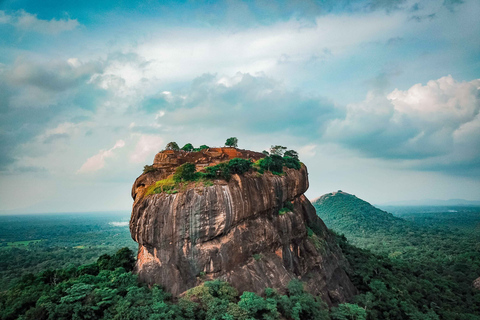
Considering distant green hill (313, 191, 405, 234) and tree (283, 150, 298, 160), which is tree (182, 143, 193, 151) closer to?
tree (283, 150, 298, 160)

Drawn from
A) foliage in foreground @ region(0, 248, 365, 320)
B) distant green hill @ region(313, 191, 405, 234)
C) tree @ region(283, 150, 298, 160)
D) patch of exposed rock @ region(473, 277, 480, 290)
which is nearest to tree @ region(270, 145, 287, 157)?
tree @ region(283, 150, 298, 160)

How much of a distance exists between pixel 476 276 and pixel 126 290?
2290 inches

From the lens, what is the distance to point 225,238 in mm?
23469

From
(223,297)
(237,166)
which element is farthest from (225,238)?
(237,166)

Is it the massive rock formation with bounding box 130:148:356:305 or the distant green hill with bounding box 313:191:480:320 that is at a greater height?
→ the massive rock formation with bounding box 130:148:356:305

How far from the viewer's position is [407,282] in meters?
34.8

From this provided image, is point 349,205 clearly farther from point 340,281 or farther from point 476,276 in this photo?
point 340,281

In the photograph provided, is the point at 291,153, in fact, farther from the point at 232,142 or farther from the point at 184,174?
the point at 184,174

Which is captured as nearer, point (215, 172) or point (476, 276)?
point (215, 172)

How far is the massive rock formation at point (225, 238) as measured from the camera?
22438mm

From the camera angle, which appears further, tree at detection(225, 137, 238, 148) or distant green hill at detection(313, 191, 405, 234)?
distant green hill at detection(313, 191, 405, 234)

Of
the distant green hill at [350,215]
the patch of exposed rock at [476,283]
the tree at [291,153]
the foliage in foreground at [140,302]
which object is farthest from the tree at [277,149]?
the distant green hill at [350,215]

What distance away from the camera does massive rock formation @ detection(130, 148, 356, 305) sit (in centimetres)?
2244

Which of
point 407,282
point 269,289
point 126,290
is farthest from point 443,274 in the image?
point 126,290
